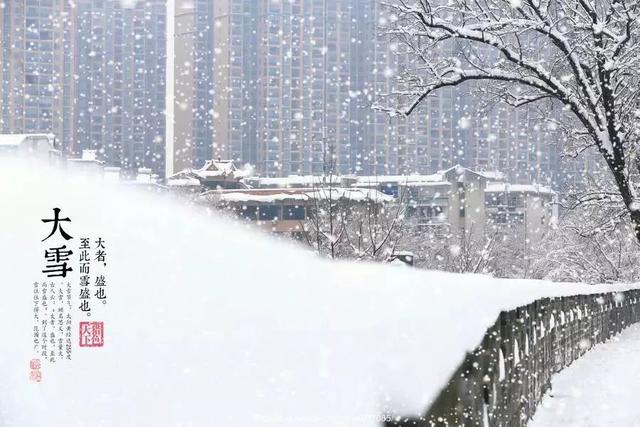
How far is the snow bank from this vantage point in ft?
8.09

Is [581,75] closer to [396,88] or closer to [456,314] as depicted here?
[396,88]

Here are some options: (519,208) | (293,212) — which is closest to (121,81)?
(293,212)

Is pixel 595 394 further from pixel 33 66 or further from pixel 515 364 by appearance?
pixel 33 66

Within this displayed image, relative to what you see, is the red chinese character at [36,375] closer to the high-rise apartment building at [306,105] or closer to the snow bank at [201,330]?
the snow bank at [201,330]

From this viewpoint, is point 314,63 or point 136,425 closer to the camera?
point 136,425

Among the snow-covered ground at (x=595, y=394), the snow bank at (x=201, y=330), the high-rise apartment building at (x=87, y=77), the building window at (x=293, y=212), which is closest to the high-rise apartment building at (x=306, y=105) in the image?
the high-rise apartment building at (x=87, y=77)

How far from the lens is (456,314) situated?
12.9 ft

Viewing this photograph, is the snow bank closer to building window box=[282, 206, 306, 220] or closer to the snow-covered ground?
the snow-covered ground

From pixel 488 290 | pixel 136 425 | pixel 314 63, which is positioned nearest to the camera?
pixel 136 425

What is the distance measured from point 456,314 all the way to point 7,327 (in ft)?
6.50

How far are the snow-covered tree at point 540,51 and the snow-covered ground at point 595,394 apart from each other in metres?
3.55

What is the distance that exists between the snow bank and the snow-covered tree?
36.3 feet

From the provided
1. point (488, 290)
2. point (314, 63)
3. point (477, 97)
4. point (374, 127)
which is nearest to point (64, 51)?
point (314, 63)

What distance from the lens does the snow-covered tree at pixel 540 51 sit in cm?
1388
